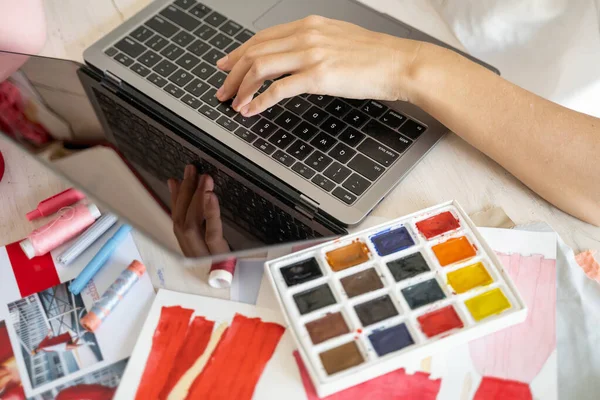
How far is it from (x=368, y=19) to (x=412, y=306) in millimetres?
432

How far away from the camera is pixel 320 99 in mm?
678

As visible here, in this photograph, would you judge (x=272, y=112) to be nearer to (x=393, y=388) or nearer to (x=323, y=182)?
(x=323, y=182)

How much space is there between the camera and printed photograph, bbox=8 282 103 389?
52 centimetres

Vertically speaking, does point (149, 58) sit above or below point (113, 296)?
above

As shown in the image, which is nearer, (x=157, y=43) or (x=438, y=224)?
(x=438, y=224)

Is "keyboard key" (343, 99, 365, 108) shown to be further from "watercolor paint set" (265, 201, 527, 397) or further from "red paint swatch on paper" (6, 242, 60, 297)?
"red paint swatch on paper" (6, 242, 60, 297)

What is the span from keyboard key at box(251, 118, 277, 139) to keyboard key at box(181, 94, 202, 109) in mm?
77

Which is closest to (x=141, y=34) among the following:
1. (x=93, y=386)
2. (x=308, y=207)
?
(x=308, y=207)

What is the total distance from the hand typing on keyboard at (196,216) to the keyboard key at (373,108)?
0.20 meters

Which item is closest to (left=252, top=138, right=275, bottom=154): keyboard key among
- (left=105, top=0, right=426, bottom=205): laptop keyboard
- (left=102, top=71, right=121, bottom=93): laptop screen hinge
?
(left=105, top=0, right=426, bottom=205): laptop keyboard

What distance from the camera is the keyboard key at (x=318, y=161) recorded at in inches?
24.1

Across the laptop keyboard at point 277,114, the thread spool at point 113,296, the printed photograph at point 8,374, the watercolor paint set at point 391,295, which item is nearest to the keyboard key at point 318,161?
the laptop keyboard at point 277,114

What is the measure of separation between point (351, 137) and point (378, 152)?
35mm

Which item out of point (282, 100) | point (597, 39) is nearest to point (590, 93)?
point (597, 39)
